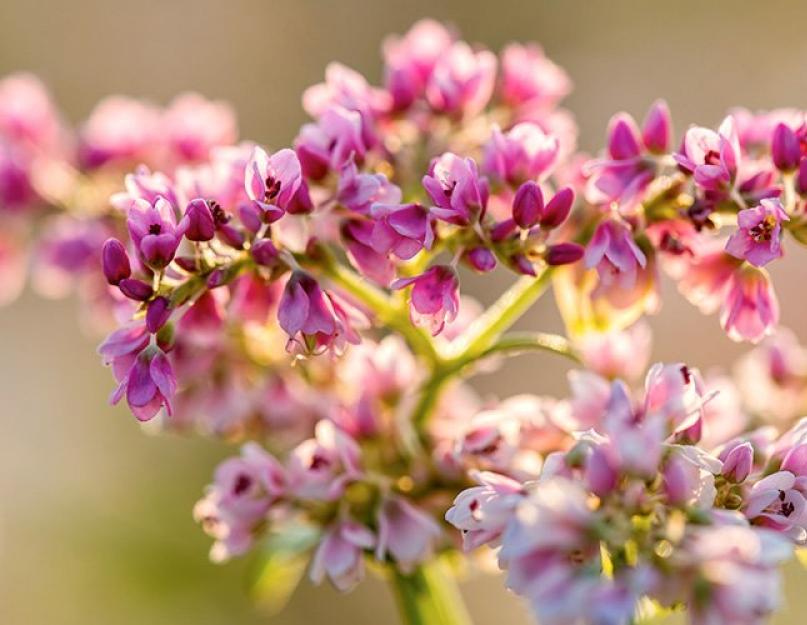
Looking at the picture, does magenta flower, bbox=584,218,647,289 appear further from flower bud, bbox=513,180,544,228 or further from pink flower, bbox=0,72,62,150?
pink flower, bbox=0,72,62,150

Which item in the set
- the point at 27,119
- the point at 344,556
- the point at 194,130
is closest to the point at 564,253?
the point at 344,556

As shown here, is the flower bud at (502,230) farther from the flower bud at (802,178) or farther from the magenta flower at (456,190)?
the flower bud at (802,178)

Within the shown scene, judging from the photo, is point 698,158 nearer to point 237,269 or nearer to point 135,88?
point 237,269

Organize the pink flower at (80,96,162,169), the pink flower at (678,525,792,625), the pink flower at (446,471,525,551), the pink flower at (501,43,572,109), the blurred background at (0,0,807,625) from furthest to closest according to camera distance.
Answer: the blurred background at (0,0,807,625) → the pink flower at (80,96,162,169) → the pink flower at (501,43,572,109) → the pink flower at (446,471,525,551) → the pink flower at (678,525,792,625)

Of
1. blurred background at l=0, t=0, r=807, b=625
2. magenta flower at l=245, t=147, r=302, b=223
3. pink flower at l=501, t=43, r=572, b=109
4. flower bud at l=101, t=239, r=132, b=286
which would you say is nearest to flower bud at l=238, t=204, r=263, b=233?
magenta flower at l=245, t=147, r=302, b=223

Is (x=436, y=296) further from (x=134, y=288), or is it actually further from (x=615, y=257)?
(x=134, y=288)

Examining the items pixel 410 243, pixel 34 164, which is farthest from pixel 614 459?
pixel 34 164
